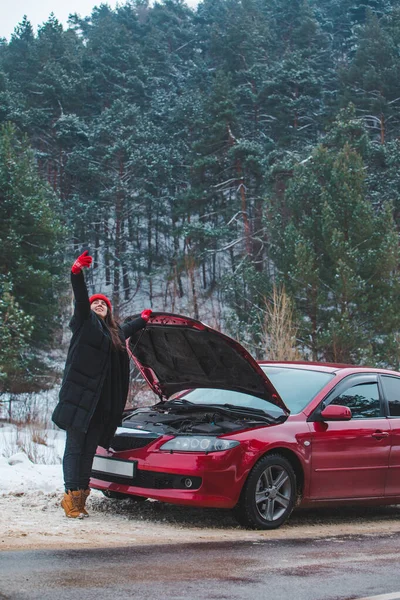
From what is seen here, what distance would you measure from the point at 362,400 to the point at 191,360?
1.71m

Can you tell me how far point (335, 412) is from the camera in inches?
279

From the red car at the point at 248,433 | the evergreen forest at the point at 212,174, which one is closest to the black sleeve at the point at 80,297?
the red car at the point at 248,433

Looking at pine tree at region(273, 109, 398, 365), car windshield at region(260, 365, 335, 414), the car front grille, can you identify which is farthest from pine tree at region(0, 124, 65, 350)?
the car front grille

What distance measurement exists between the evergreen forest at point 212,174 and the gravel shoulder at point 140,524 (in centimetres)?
1089

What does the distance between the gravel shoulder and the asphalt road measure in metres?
0.34

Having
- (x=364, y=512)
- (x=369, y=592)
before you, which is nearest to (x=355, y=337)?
(x=364, y=512)

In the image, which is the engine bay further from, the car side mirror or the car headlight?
the car side mirror

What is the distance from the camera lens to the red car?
6621mm

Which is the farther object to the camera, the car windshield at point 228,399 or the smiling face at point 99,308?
the car windshield at point 228,399

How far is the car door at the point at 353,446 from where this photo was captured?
7.13 meters

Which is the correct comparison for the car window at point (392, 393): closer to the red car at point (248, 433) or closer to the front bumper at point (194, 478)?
the red car at point (248, 433)

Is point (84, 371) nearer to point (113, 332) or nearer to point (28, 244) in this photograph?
point (113, 332)

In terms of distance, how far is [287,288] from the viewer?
32.5m

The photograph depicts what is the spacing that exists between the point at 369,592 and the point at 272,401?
107 inches
